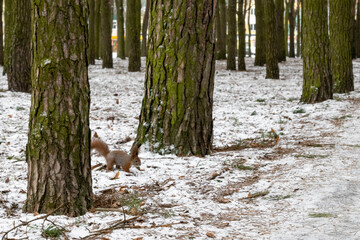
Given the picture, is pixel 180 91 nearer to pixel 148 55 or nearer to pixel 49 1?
pixel 148 55

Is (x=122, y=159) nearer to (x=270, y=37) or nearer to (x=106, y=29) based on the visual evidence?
(x=270, y=37)

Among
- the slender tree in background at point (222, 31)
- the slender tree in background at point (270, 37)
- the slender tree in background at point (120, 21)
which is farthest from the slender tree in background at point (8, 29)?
the slender tree in background at point (222, 31)

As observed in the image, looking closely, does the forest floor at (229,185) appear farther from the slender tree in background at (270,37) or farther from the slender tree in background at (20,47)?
the slender tree in background at (270,37)

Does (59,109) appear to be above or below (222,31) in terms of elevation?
below

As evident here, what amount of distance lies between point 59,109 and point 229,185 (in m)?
2.16

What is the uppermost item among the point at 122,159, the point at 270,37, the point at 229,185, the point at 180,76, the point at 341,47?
the point at 270,37

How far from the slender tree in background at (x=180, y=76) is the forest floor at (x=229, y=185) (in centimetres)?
29

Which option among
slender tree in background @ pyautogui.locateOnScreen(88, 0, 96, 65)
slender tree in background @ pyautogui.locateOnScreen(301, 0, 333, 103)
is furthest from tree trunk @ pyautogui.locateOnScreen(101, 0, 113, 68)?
slender tree in background @ pyautogui.locateOnScreen(301, 0, 333, 103)

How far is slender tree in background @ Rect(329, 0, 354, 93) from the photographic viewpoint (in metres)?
12.3

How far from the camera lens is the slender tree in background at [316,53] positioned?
413 inches

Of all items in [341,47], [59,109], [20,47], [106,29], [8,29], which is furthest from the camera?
[106,29]

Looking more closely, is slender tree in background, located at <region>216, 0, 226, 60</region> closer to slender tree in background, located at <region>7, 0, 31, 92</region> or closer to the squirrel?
slender tree in background, located at <region>7, 0, 31, 92</region>

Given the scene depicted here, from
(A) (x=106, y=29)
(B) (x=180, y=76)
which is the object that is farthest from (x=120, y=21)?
(B) (x=180, y=76)

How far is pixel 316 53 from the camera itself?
10.5m
